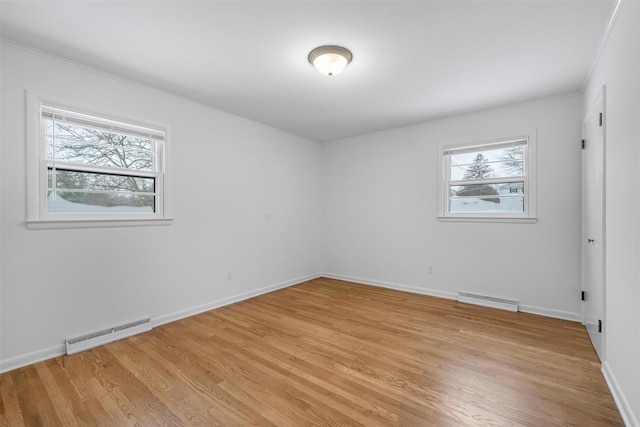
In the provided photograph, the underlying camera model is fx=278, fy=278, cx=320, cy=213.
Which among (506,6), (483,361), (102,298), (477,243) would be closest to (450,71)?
(506,6)

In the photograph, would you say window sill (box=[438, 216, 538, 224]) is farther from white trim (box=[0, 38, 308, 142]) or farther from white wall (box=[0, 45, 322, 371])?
white wall (box=[0, 45, 322, 371])

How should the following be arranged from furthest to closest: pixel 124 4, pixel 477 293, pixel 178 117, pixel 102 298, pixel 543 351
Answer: pixel 477 293
pixel 178 117
pixel 102 298
pixel 543 351
pixel 124 4

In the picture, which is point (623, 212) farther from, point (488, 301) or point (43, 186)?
point (43, 186)

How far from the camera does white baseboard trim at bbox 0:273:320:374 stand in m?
2.23

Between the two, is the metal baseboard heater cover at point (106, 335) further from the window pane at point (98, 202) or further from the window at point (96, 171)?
the window pane at point (98, 202)

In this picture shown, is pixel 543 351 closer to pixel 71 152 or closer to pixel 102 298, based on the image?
pixel 102 298

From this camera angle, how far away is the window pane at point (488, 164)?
358 centimetres

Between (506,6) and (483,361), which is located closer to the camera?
(506,6)

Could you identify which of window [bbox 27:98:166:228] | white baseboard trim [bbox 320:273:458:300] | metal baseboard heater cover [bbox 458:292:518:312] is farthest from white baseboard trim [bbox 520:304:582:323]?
window [bbox 27:98:166:228]

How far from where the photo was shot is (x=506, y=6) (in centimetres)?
186

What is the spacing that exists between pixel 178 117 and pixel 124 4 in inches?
60.9

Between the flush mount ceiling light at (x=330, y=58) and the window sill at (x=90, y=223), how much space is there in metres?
2.33

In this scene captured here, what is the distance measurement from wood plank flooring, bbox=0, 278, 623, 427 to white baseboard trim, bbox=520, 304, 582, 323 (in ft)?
0.41

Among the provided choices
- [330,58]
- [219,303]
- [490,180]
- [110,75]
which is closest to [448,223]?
[490,180]
